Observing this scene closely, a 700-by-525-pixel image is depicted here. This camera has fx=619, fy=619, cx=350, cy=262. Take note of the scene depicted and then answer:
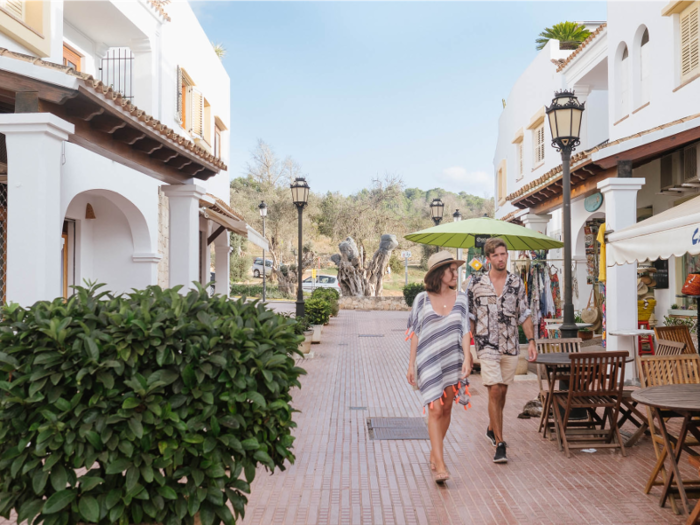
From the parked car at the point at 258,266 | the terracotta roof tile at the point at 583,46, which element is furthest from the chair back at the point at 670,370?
the parked car at the point at 258,266

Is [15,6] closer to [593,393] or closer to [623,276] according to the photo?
[593,393]

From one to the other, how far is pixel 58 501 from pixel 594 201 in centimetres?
897

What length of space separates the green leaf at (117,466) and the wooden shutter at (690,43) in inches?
373

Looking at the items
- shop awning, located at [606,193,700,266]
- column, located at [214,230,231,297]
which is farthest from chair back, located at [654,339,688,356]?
column, located at [214,230,231,297]

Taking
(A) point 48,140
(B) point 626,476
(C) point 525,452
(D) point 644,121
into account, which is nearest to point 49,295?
(A) point 48,140

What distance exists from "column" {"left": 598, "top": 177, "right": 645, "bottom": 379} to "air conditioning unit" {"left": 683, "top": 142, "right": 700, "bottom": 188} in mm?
787

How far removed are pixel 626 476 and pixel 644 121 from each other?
7.50m

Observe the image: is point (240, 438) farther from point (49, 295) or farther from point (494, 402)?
point (49, 295)

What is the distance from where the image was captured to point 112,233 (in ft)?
35.3

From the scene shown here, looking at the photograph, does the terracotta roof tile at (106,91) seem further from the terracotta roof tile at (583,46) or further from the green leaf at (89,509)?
the terracotta roof tile at (583,46)

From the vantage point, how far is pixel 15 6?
766cm

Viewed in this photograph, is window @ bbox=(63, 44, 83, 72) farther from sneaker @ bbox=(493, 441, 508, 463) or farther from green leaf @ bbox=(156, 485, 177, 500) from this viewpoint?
green leaf @ bbox=(156, 485, 177, 500)

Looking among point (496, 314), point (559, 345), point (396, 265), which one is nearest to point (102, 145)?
point (496, 314)

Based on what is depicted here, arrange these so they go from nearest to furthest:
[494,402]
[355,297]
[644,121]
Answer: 1. [494,402]
2. [644,121]
3. [355,297]
